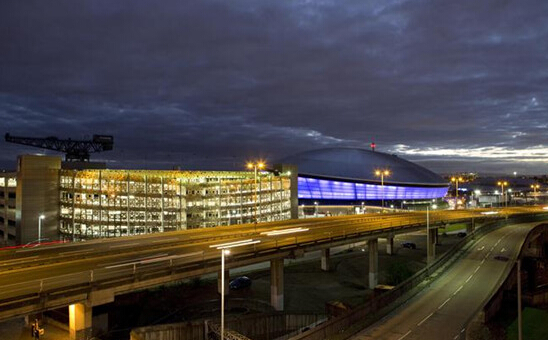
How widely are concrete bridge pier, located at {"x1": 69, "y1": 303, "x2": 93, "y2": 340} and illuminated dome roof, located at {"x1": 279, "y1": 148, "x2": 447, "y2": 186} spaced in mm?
123687

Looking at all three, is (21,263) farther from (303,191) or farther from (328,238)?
(303,191)

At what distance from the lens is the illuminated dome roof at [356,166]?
14750 cm

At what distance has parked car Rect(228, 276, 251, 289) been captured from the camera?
47156 mm

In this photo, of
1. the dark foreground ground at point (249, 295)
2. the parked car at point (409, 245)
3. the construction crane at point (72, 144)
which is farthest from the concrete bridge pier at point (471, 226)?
the construction crane at point (72, 144)

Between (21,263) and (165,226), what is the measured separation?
140 ft

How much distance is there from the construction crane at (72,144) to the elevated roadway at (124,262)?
87.9 metres

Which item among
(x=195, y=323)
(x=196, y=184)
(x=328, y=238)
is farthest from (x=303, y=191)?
(x=195, y=323)

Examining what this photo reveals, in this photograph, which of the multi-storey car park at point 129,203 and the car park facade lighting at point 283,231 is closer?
the car park facade lighting at point 283,231

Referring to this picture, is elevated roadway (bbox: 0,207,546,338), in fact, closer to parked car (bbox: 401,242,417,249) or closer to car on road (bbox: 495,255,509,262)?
car on road (bbox: 495,255,509,262)

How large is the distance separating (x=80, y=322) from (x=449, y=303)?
29967mm

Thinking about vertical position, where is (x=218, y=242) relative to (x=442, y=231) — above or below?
above

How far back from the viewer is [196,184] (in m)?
73.2

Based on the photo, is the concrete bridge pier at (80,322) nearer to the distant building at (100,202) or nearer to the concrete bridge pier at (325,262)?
the concrete bridge pier at (325,262)

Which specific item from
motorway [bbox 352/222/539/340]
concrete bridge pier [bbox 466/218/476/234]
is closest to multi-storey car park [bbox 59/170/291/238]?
motorway [bbox 352/222/539/340]
